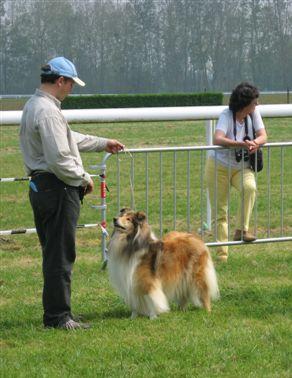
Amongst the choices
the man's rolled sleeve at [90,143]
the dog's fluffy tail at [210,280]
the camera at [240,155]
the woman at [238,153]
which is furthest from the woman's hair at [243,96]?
the man's rolled sleeve at [90,143]

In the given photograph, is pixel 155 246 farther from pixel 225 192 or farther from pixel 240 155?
pixel 225 192

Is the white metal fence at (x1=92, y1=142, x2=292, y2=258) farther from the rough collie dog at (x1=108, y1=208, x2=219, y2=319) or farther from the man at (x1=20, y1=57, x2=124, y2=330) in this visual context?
the man at (x1=20, y1=57, x2=124, y2=330)

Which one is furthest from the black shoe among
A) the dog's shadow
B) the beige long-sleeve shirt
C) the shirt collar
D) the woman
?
the woman

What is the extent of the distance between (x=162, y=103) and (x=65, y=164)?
41725 millimetres

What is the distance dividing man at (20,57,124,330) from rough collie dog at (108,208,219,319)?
57cm

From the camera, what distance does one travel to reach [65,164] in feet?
21.0

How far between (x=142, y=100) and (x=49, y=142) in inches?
1657

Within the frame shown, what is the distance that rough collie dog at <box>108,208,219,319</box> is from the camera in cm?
727

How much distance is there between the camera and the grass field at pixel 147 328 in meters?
5.96

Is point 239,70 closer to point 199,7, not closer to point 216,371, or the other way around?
point 199,7

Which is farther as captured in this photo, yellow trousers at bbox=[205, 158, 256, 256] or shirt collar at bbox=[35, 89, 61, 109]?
yellow trousers at bbox=[205, 158, 256, 256]

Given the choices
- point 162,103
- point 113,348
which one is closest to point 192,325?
point 113,348

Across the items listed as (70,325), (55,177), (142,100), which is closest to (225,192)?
(70,325)

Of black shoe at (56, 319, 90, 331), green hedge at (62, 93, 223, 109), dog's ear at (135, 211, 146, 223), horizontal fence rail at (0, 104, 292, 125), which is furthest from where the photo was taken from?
green hedge at (62, 93, 223, 109)
